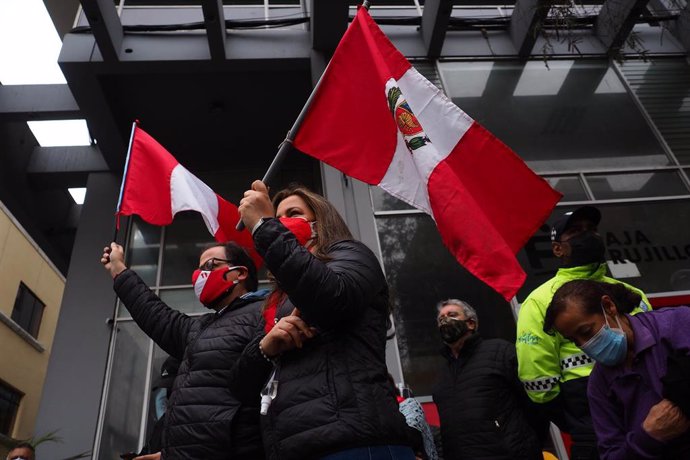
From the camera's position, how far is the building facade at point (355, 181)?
679cm

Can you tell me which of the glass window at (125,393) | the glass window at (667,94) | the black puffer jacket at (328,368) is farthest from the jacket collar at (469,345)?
the glass window at (667,94)

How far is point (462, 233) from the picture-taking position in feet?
8.85

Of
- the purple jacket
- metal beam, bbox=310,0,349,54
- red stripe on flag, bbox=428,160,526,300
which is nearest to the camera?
the purple jacket

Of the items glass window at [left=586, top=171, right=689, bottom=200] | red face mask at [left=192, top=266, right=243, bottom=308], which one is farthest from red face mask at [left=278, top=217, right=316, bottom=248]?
glass window at [left=586, top=171, right=689, bottom=200]

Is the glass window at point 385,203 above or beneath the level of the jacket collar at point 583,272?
above

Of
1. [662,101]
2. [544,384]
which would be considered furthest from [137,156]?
[662,101]

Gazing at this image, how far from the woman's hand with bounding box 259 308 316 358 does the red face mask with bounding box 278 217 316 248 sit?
0.47 m

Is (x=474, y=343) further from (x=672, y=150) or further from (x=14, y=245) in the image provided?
(x=14, y=245)

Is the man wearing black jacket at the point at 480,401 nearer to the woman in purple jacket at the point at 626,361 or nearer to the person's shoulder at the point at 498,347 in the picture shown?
the person's shoulder at the point at 498,347

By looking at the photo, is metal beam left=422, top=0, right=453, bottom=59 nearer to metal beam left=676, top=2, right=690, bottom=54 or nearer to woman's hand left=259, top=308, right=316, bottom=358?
metal beam left=676, top=2, right=690, bottom=54

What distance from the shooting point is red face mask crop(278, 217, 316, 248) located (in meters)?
2.15

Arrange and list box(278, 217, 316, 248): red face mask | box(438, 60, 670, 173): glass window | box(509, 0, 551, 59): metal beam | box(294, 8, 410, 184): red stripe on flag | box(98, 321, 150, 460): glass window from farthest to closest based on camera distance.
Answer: box(438, 60, 670, 173): glass window < box(509, 0, 551, 59): metal beam < box(98, 321, 150, 460): glass window < box(294, 8, 410, 184): red stripe on flag < box(278, 217, 316, 248): red face mask

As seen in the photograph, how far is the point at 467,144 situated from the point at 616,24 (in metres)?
6.11

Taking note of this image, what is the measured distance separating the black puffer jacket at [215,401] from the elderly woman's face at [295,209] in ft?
1.74
